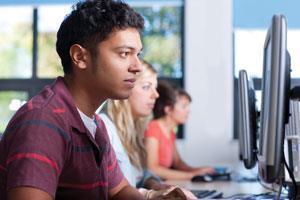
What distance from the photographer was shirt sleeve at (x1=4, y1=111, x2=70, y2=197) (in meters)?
1.10

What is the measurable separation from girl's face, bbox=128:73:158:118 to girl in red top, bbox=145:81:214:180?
0.64 m

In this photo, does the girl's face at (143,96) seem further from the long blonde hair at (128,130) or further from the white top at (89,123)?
the white top at (89,123)

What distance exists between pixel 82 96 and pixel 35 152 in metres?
0.27

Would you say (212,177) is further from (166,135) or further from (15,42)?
(15,42)

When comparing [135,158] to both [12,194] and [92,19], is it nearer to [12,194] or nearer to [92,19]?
[92,19]

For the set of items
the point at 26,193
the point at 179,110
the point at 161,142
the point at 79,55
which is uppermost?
the point at 79,55

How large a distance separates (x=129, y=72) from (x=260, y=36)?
348 centimetres

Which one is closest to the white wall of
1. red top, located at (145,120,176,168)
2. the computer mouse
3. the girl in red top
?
the girl in red top

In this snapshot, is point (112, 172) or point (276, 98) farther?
point (112, 172)

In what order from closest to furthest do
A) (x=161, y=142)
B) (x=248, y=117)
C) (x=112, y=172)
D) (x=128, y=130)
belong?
(x=112, y=172) → (x=248, y=117) → (x=128, y=130) → (x=161, y=142)

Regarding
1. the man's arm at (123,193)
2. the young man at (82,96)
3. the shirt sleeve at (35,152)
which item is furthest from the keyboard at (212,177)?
the shirt sleeve at (35,152)

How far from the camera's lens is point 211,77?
4.60 metres

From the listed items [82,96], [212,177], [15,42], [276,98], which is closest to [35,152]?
[82,96]

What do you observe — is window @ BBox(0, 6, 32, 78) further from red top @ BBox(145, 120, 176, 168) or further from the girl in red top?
red top @ BBox(145, 120, 176, 168)
